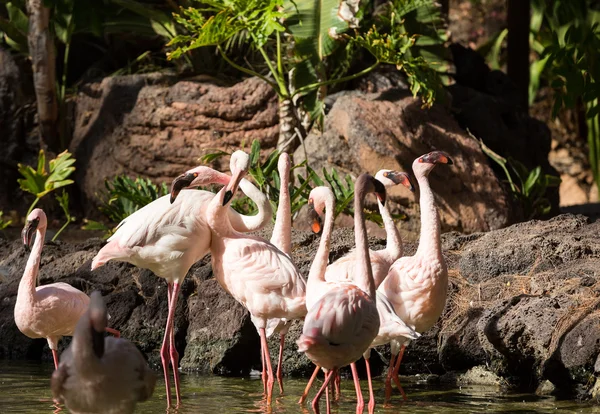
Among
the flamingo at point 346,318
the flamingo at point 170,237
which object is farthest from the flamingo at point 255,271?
the flamingo at point 346,318

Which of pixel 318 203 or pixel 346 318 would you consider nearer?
pixel 346 318

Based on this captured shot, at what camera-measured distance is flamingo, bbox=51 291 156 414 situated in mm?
4215

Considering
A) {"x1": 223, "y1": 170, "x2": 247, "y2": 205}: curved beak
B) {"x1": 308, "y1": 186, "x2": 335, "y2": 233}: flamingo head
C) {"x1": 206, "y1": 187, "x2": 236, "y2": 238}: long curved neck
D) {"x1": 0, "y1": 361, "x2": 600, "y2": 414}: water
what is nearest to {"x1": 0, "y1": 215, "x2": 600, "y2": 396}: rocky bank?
{"x1": 0, "y1": 361, "x2": 600, "y2": 414}: water

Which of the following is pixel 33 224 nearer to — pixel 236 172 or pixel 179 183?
pixel 179 183

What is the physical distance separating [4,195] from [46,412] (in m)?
7.70

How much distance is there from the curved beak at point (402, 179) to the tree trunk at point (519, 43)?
753 cm

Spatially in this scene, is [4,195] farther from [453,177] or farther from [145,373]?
[145,373]

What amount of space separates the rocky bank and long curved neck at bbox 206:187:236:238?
116 centimetres

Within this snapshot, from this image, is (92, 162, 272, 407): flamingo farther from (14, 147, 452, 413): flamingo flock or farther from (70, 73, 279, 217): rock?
(70, 73, 279, 217): rock

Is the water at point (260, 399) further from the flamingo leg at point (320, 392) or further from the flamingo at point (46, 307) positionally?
the flamingo leg at point (320, 392)

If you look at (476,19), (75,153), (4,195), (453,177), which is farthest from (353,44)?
(476,19)

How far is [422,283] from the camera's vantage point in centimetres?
598

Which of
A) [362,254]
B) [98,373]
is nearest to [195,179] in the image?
[362,254]

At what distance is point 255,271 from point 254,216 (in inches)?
27.5
